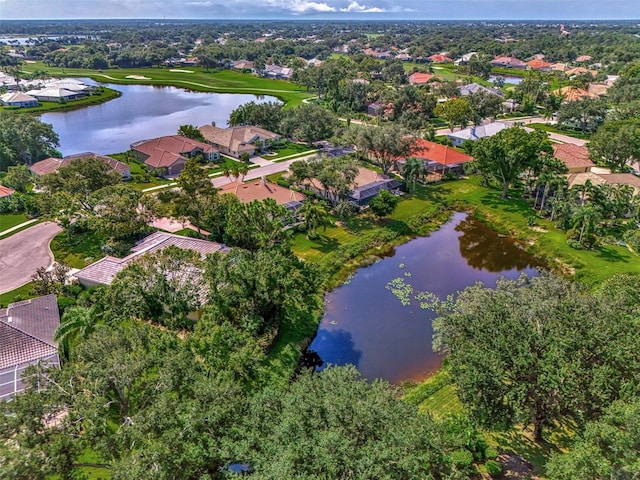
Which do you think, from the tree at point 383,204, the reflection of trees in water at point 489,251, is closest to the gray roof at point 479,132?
the reflection of trees in water at point 489,251

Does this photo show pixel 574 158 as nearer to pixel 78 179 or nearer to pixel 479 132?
pixel 479 132

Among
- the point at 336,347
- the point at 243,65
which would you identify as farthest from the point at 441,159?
the point at 243,65

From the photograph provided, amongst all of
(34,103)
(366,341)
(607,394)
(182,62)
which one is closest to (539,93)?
(366,341)

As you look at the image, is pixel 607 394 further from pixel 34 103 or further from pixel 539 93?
pixel 34 103

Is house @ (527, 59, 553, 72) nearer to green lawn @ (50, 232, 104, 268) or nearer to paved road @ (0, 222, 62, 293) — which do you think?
green lawn @ (50, 232, 104, 268)

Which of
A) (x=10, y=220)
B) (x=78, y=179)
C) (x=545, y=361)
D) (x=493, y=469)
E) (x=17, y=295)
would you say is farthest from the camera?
(x=10, y=220)

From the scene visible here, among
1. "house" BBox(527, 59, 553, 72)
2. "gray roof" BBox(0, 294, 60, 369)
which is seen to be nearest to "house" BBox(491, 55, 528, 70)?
"house" BBox(527, 59, 553, 72)

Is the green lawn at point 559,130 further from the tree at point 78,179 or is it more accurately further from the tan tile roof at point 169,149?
the tree at point 78,179
